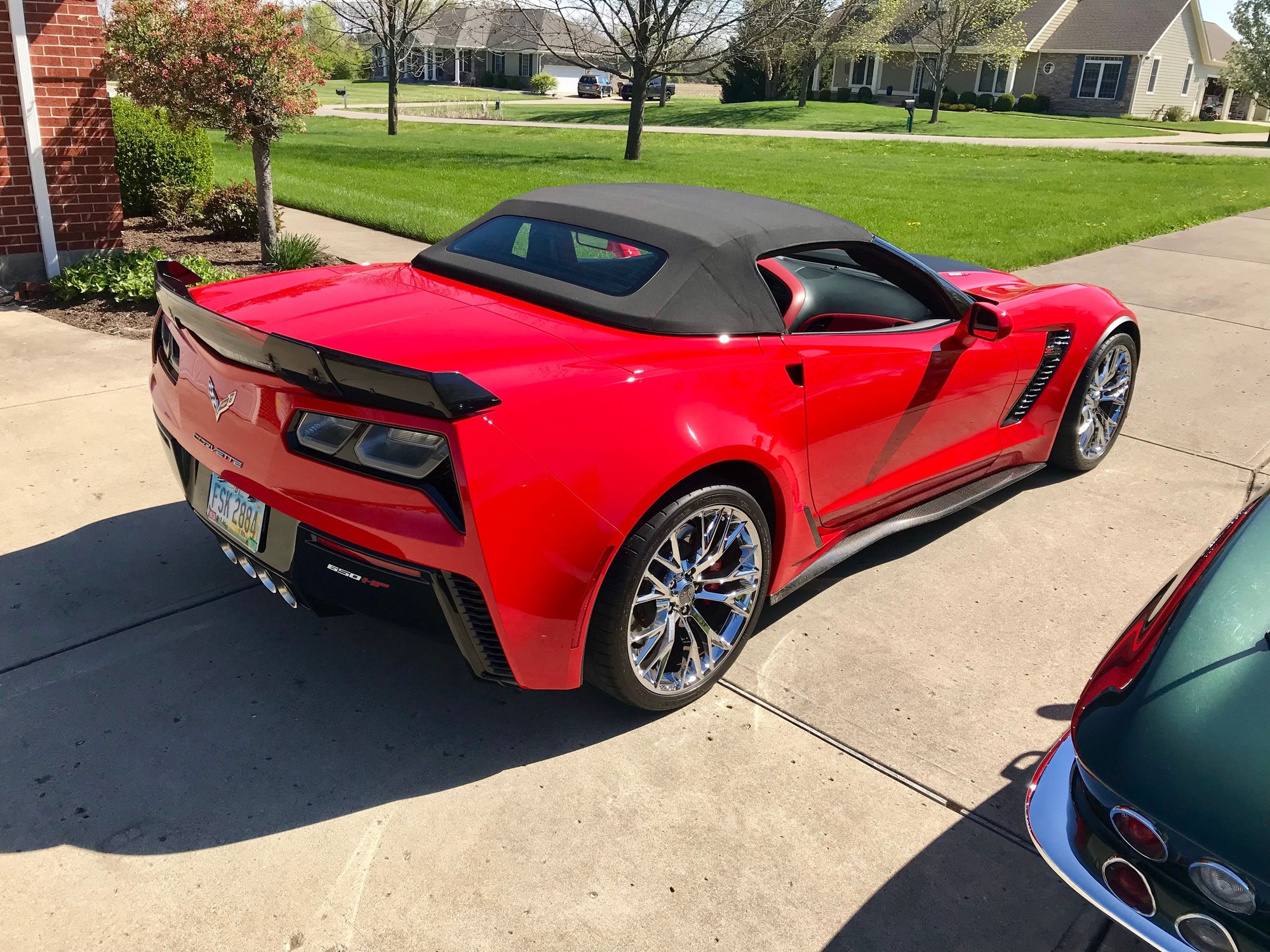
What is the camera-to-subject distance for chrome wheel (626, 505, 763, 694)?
9.86ft

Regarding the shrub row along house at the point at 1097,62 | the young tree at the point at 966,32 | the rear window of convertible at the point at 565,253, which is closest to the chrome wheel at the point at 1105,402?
the rear window of convertible at the point at 565,253

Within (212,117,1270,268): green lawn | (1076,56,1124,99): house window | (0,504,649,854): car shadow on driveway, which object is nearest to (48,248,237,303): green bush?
(212,117,1270,268): green lawn

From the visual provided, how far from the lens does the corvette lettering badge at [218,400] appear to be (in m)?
A: 2.89

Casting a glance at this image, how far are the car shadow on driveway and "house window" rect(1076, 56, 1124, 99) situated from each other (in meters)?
57.3

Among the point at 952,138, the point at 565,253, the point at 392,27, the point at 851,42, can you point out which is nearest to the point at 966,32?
the point at 851,42

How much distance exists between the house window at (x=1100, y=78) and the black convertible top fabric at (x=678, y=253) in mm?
55783

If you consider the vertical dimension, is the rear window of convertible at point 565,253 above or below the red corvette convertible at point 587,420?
above

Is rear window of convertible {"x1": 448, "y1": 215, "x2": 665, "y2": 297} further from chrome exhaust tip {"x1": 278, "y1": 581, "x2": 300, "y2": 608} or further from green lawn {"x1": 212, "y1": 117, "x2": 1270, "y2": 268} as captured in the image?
green lawn {"x1": 212, "y1": 117, "x2": 1270, "y2": 268}

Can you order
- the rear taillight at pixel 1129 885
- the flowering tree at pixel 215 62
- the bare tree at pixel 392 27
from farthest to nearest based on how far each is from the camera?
1. the bare tree at pixel 392 27
2. the flowering tree at pixel 215 62
3. the rear taillight at pixel 1129 885

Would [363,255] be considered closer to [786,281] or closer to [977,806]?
[786,281]

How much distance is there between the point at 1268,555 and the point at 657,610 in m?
1.58

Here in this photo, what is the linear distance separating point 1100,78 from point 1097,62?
0.81 metres

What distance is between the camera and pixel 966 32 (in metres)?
44.5

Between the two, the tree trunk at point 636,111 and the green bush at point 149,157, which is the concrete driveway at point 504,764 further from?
the tree trunk at point 636,111
